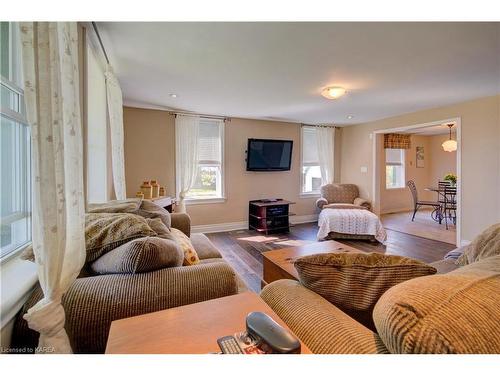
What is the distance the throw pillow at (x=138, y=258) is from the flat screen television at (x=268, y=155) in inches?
147

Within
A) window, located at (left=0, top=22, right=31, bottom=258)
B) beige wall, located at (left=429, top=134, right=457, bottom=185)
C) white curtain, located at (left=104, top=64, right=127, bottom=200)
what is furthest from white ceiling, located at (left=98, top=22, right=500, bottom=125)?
beige wall, located at (left=429, top=134, right=457, bottom=185)

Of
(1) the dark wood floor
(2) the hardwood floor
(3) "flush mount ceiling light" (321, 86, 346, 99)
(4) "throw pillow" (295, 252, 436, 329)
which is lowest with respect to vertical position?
(1) the dark wood floor

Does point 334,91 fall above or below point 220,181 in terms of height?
above

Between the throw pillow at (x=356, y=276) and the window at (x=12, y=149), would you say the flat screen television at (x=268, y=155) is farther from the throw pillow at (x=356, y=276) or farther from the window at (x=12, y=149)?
the throw pillow at (x=356, y=276)

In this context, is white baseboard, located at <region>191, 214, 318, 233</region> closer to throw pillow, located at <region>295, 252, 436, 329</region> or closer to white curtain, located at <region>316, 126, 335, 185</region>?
white curtain, located at <region>316, 126, 335, 185</region>

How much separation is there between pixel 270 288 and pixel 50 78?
1.14 m

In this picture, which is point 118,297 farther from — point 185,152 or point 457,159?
point 457,159

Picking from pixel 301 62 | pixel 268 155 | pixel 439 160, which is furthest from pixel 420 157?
pixel 301 62

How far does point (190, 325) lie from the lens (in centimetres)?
72

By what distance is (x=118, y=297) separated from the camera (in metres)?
0.95

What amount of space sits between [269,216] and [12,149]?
379 cm

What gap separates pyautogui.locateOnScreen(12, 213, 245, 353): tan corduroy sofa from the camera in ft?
2.98

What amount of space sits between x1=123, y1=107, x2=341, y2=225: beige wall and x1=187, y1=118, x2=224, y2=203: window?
0.42 ft
